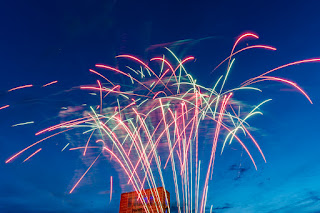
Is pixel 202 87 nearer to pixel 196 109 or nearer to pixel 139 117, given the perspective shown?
pixel 196 109

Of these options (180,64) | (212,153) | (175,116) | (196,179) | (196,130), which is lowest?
(196,179)

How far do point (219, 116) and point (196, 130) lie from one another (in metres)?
1.85

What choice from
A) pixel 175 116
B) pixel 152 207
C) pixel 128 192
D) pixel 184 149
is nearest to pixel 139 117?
pixel 175 116

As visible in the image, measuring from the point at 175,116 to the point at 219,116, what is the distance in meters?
3.06

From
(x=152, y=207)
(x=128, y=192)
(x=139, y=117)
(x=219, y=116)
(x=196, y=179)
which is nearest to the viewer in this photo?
(x=196, y=179)

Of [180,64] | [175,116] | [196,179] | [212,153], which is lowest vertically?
[196,179]

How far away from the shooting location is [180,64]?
13.7 meters

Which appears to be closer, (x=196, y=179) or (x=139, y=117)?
(x=196, y=179)

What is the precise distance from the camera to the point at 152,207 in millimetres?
46781

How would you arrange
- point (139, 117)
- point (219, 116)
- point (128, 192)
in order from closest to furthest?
1. point (219, 116)
2. point (139, 117)
3. point (128, 192)

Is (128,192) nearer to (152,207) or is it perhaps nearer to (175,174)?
(152,207)

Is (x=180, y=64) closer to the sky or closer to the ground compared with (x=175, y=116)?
closer to the sky

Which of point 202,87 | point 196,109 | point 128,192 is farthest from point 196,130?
point 128,192

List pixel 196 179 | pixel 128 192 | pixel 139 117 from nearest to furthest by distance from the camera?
1. pixel 196 179
2. pixel 139 117
3. pixel 128 192
